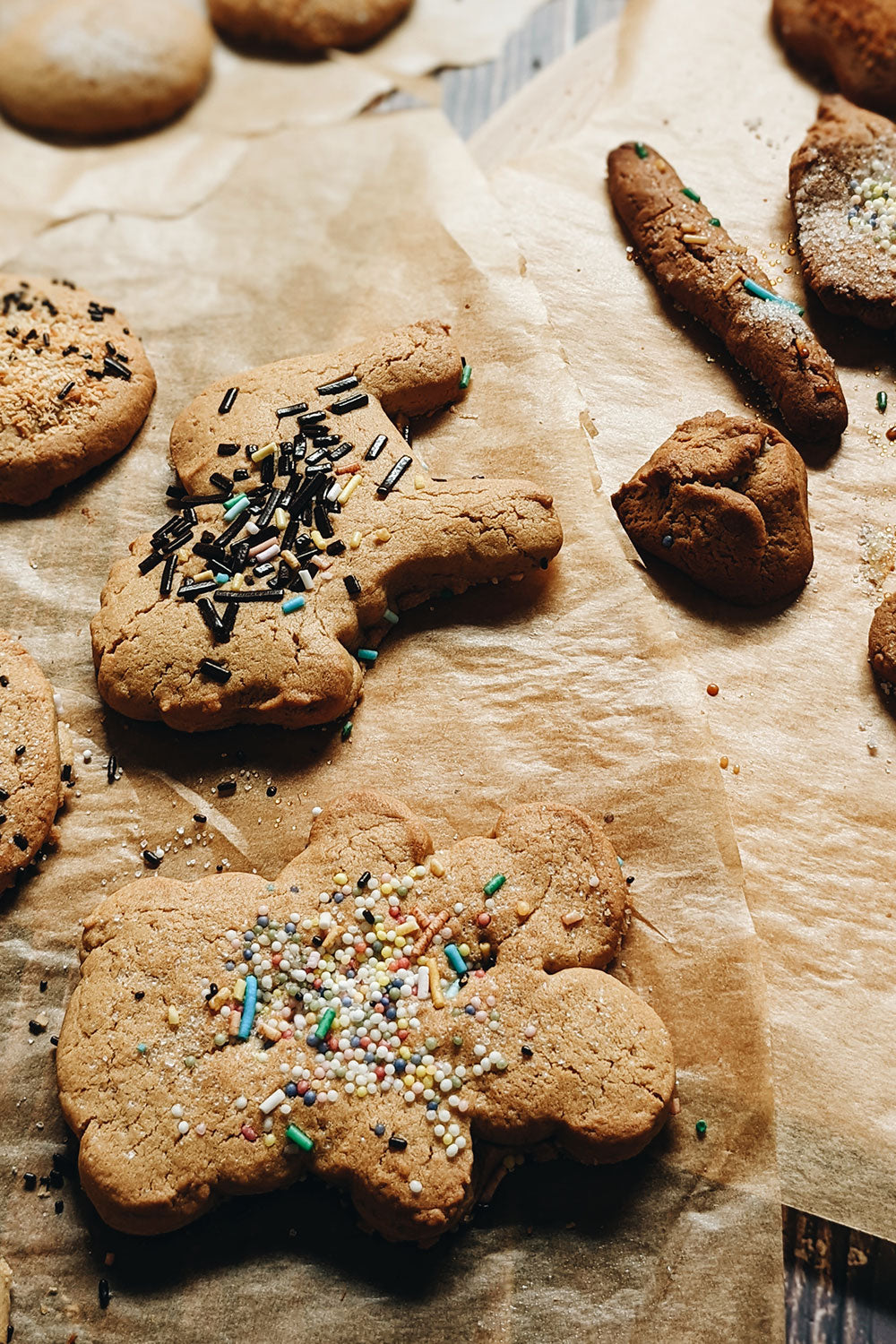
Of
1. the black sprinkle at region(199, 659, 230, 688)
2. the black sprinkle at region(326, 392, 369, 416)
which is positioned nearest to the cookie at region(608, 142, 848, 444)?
the black sprinkle at region(326, 392, 369, 416)

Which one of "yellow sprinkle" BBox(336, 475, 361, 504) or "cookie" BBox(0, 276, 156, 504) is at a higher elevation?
"yellow sprinkle" BBox(336, 475, 361, 504)

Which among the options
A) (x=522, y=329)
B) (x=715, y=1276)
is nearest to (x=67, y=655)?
(x=522, y=329)

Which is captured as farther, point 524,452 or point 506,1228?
point 524,452

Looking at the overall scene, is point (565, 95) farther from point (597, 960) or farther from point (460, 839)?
point (597, 960)

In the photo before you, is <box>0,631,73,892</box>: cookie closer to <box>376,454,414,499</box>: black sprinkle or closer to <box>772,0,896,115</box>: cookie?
<box>376,454,414,499</box>: black sprinkle

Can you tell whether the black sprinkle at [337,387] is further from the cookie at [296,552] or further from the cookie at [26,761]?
the cookie at [26,761]
